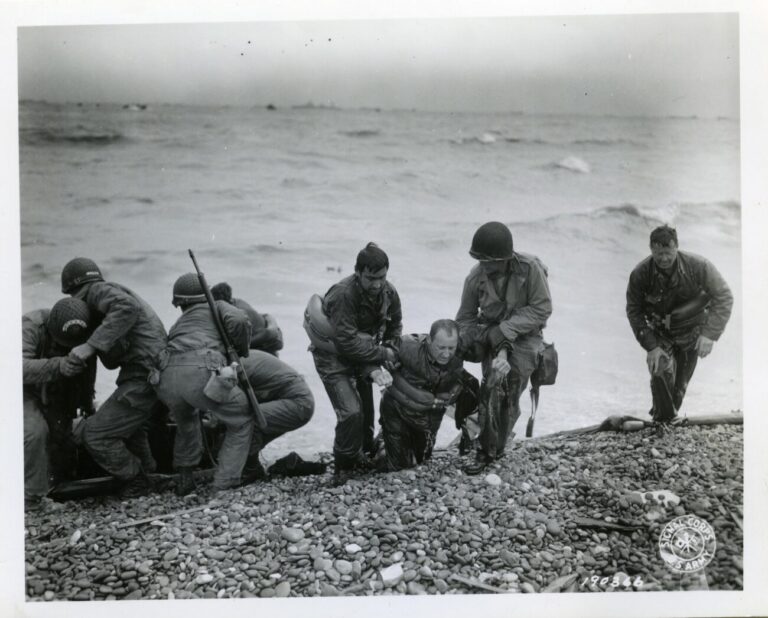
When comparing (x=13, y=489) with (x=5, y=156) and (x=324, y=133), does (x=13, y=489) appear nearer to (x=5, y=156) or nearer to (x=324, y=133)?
(x=5, y=156)

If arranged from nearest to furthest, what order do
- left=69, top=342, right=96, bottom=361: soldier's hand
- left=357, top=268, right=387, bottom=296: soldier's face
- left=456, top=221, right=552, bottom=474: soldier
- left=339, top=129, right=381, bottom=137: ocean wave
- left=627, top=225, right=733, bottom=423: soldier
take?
left=69, top=342, right=96, bottom=361: soldier's hand, left=357, top=268, right=387, bottom=296: soldier's face, left=456, top=221, right=552, bottom=474: soldier, left=627, top=225, right=733, bottom=423: soldier, left=339, top=129, right=381, bottom=137: ocean wave

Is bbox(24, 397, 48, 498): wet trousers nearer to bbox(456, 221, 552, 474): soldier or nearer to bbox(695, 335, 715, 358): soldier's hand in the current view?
bbox(456, 221, 552, 474): soldier

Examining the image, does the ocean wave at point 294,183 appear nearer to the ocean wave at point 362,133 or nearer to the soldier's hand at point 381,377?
the ocean wave at point 362,133

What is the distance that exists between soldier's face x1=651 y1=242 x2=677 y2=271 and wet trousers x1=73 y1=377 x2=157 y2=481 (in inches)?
135

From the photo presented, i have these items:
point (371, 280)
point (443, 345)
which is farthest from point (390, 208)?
point (443, 345)

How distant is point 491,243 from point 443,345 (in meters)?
0.73

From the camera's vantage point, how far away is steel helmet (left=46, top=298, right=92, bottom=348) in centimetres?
533

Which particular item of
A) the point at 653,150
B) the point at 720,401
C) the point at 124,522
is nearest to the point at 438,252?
the point at 653,150

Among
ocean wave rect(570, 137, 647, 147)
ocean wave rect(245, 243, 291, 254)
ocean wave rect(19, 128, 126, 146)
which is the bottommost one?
ocean wave rect(245, 243, 291, 254)

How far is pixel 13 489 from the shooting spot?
5512 mm

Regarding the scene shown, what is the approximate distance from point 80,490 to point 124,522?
37cm

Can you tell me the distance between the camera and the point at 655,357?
5727mm

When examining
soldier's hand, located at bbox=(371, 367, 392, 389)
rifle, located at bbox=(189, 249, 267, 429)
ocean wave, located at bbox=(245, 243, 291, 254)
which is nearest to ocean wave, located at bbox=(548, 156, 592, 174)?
soldier's hand, located at bbox=(371, 367, 392, 389)

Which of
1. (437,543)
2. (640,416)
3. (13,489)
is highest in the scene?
(640,416)
